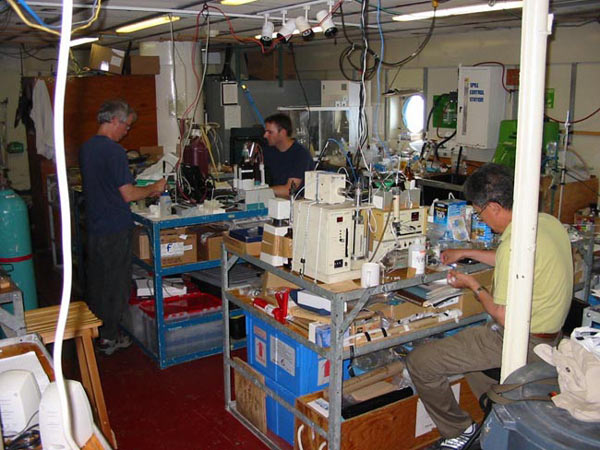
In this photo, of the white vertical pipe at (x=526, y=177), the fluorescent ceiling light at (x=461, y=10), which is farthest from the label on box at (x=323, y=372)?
the fluorescent ceiling light at (x=461, y=10)

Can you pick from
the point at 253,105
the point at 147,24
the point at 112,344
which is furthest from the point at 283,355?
the point at 253,105

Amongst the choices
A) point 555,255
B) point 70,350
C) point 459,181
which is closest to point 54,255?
A: point 70,350

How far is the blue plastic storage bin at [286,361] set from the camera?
294 centimetres

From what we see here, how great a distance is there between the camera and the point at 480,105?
229 inches

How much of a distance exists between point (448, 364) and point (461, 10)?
2.68 metres

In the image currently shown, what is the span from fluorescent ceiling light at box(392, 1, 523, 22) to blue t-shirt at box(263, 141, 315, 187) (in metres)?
1.30

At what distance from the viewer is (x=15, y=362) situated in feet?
5.78

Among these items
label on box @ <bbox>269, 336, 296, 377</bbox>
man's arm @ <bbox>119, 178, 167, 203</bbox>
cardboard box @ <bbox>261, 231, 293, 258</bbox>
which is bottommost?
label on box @ <bbox>269, 336, 296, 377</bbox>

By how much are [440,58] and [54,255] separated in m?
4.58

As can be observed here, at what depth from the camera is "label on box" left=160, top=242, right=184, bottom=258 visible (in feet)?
13.4

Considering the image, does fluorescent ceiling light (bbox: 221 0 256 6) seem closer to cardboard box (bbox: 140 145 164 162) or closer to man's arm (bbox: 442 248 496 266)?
man's arm (bbox: 442 248 496 266)

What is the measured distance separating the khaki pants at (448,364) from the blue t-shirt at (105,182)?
221 cm

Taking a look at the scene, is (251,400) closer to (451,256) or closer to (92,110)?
(451,256)

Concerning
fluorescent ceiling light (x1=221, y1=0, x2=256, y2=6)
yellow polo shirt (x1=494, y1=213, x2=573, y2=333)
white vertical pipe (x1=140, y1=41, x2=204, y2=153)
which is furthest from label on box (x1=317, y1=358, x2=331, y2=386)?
white vertical pipe (x1=140, y1=41, x2=204, y2=153)
